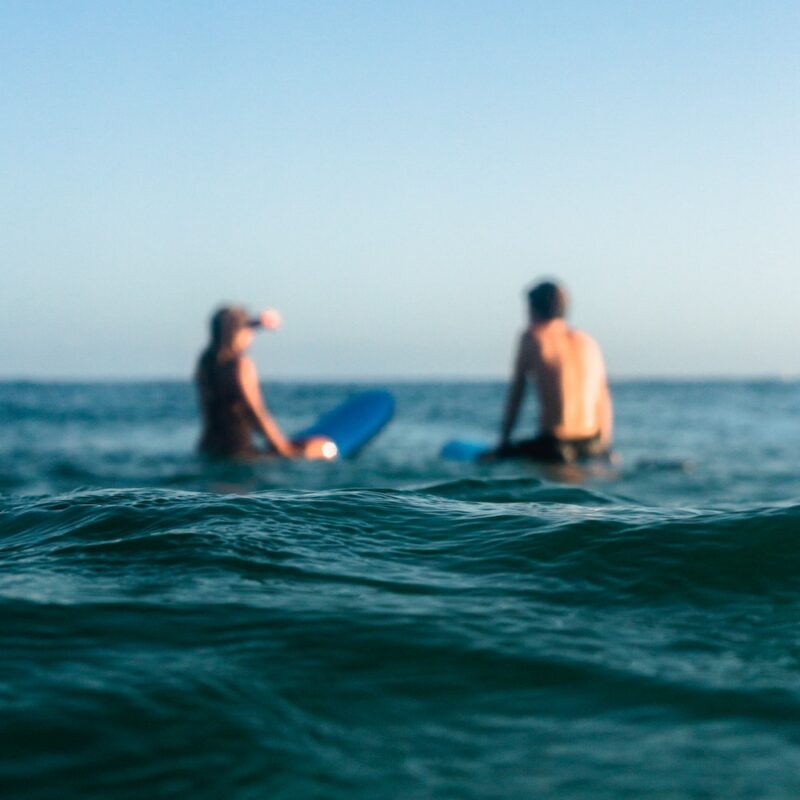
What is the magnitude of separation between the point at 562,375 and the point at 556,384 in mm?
78

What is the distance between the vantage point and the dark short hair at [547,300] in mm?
7570

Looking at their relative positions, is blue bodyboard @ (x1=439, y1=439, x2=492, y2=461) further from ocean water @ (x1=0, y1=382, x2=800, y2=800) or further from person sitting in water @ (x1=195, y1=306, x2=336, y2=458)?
ocean water @ (x1=0, y1=382, x2=800, y2=800)

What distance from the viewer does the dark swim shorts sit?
759 centimetres

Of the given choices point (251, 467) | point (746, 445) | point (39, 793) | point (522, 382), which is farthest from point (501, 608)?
point (746, 445)

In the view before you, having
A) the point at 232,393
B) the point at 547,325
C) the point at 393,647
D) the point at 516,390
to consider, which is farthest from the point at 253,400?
the point at 393,647

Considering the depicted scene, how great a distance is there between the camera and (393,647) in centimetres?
224

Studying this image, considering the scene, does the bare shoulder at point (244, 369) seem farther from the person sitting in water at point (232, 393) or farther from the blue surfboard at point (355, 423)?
the blue surfboard at point (355, 423)

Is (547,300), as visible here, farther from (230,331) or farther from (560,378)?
(230,331)

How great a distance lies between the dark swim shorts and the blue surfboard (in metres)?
3.68

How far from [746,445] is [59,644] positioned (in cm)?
1521

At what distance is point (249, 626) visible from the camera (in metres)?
2.33

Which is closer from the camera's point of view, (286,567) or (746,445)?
(286,567)

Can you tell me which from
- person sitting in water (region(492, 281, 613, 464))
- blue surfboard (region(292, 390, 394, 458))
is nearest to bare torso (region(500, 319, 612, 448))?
person sitting in water (region(492, 281, 613, 464))

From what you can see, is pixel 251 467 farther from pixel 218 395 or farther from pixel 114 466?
pixel 114 466
